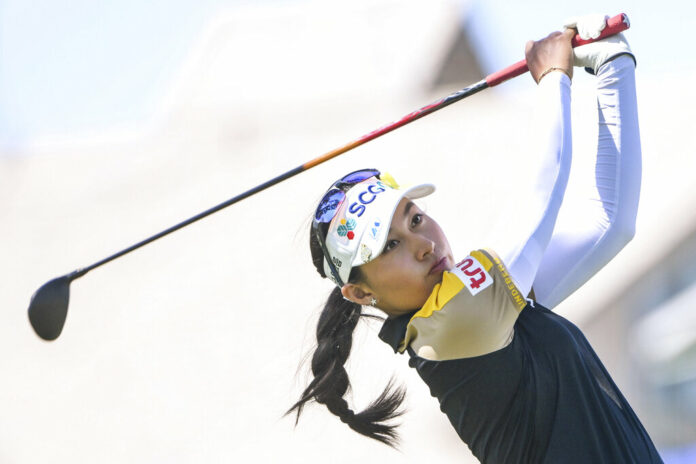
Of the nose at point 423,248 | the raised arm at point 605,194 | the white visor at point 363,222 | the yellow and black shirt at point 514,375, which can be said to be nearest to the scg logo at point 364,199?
the white visor at point 363,222

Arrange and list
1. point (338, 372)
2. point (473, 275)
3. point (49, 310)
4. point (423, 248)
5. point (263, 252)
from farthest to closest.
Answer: point (263, 252) < point (49, 310) < point (338, 372) < point (423, 248) < point (473, 275)

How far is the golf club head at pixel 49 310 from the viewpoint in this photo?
2.96m

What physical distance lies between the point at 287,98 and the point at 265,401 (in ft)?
12.7

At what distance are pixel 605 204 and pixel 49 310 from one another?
66.0 inches

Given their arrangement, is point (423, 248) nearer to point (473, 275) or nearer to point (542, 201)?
point (473, 275)

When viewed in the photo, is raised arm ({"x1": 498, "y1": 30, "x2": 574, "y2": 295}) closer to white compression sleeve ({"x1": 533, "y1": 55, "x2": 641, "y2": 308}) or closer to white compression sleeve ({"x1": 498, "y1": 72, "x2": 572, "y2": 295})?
white compression sleeve ({"x1": 498, "y1": 72, "x2": 572, "y2": 295})

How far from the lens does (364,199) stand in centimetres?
215

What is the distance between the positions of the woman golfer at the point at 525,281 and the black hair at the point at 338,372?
0.19m

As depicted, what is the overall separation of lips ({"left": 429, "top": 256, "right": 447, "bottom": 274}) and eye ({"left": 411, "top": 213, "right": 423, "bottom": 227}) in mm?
100

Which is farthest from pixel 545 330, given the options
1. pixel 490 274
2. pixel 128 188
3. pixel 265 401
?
pixel 128 188

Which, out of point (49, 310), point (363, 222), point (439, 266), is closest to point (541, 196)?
point (439, 266)

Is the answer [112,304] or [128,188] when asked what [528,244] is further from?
[128,188]

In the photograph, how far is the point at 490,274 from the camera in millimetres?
1915

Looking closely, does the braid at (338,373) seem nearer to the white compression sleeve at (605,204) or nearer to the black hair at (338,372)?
the black hair at (338,372)
